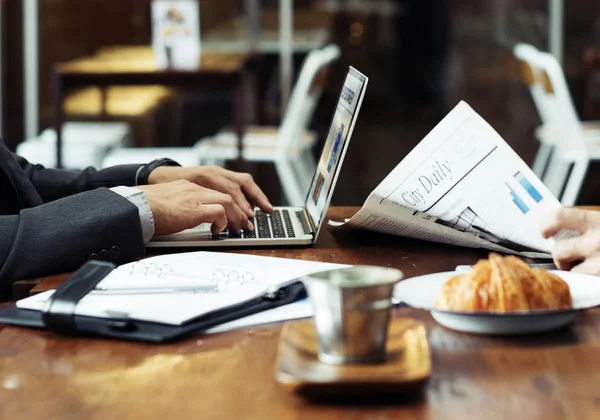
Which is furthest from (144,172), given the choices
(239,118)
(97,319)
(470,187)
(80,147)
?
(80,147)

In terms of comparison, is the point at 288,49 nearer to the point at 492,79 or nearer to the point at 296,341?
the point at 492,79

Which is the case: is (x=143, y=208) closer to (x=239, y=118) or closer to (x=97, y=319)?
(x=97, y=319)

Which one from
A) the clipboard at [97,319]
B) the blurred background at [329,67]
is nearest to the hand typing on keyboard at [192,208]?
the clipboard at [97,319]

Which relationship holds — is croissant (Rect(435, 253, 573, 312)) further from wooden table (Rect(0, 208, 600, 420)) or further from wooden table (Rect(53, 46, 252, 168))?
wooden table (Rect(53, 46, 252, 168))

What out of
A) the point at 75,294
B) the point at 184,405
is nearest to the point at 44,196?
the point at 75,294

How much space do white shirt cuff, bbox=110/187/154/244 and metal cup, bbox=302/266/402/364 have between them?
0.57 m

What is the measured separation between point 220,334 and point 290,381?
0.69ft

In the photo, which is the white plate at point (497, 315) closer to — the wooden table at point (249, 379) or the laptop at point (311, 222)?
the wooden table at point (249, 379)

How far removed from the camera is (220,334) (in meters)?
0.90

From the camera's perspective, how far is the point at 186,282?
1.00m

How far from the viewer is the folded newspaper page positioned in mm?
1194

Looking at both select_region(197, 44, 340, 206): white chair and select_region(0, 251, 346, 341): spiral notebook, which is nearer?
select_region(0, 251, 346, 341): spiral notebook

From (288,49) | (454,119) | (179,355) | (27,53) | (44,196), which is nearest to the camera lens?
(179,355)

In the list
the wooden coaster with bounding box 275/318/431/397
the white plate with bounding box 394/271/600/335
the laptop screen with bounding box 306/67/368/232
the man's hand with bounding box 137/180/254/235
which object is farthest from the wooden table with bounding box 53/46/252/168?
the wooden coaster with bounding box 275/318/431/397
